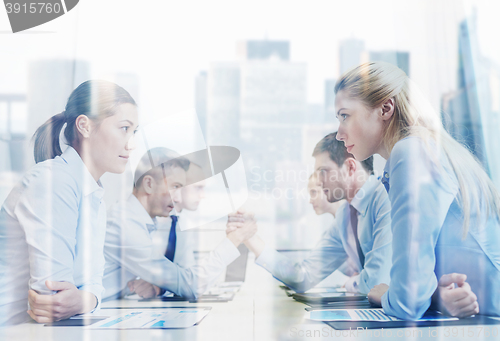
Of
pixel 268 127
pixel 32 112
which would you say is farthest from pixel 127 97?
pixel 268 127

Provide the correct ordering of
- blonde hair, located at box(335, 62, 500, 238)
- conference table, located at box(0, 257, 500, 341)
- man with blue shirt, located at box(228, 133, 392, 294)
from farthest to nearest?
man with blue shirt, located at box(228, 133, 392, 294)
blonde hair, located at box(335, 62, 500, 238)
conference table, located at box(0, 257, 500, 341)

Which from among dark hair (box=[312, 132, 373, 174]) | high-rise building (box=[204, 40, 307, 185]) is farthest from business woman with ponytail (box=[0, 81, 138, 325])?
dark hair (box=[312, 132, 373, 174])

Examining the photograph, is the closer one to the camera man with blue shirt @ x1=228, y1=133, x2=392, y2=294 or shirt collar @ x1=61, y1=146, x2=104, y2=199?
shirt collar @ x1=61, y1=146, x2=104, y2=199

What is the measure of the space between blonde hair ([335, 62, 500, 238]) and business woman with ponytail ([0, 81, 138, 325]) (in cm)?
77

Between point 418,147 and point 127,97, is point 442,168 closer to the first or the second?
point 418,147

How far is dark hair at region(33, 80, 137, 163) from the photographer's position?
1.21m

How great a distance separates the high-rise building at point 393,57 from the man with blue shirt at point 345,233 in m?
0.30

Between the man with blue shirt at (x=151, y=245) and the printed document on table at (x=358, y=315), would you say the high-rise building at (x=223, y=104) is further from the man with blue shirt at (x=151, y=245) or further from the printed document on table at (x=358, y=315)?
the printed document on table at (x=358, y=315)

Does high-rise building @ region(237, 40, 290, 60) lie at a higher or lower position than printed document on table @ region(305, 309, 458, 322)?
higher

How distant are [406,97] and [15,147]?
50.4 inches

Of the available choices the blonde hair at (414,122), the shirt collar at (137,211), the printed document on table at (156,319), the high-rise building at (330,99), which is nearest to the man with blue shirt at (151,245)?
the shirt collar at (137,211)

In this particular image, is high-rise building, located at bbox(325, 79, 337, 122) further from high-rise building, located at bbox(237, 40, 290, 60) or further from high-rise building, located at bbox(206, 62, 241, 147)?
high-rise building, located at bbox(206, 62, 241, 147)

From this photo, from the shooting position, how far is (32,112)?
1268mm

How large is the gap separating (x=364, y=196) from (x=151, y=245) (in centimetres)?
79
